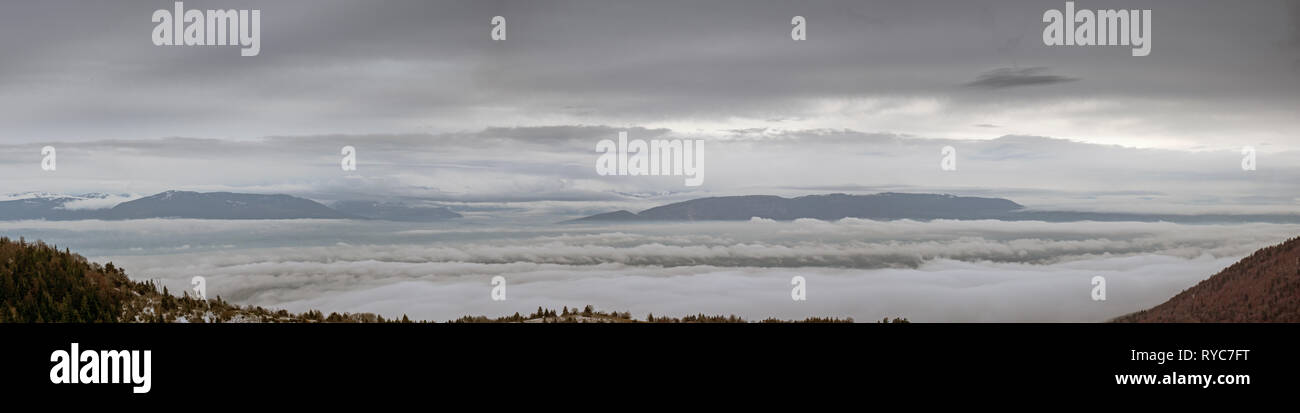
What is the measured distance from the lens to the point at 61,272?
2031cm

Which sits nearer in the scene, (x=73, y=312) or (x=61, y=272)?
(x=73, y=312)

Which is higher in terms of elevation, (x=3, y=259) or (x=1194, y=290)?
(x=3, y=259)
